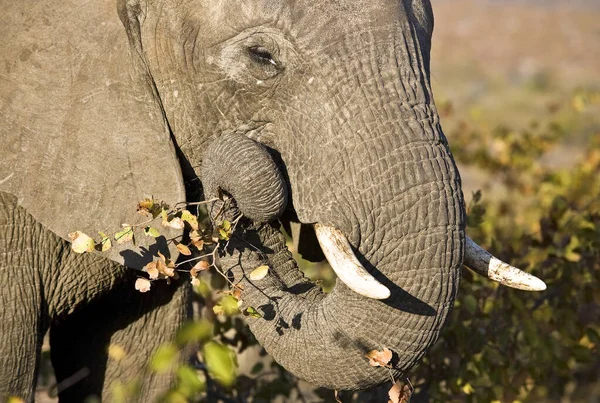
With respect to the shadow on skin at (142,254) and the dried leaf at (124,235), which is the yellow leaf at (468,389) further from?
the dried leaf at (124,235)

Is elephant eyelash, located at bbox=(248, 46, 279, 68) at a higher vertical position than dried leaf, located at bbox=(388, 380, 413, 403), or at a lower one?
higher

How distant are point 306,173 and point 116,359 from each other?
1.32m

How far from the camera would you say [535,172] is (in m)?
7.30

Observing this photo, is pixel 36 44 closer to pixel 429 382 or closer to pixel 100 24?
pixel 100 24

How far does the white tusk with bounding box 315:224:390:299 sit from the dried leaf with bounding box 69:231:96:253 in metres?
0.67

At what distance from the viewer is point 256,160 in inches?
125

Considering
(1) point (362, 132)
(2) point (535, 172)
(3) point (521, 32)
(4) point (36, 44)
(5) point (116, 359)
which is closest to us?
(1) point (362, 132)

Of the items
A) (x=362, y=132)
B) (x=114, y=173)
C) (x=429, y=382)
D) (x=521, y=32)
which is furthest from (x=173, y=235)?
(x=521, y=32)

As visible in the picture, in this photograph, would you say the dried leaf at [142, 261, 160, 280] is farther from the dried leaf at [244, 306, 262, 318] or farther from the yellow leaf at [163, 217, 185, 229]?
the dried leaf at [244, 306, 262, 318]

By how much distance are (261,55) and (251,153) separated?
0.93 feet

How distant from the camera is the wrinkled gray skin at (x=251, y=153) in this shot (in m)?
3.04

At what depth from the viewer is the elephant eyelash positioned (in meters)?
3.18

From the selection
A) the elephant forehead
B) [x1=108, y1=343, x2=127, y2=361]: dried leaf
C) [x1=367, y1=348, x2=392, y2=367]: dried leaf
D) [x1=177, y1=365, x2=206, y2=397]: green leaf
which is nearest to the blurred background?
[x1=177, y1=365, x2=206, y2=397]: green leaf

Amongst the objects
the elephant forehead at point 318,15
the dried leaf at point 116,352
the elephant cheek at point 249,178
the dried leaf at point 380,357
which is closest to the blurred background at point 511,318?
the dried leaf at point 116,352
